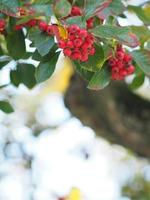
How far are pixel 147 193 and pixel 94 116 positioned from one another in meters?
1.08

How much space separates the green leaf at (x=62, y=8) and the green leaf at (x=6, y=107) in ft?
1.30

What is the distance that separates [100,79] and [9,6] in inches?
8.0

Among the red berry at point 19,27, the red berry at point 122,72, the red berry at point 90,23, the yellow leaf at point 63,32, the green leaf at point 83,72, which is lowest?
the red berry at point 122,72

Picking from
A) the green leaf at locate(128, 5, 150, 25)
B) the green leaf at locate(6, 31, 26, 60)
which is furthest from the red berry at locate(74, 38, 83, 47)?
the green leaf at locate(128, 5, 150, 25)

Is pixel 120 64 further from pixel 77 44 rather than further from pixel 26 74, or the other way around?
pixel 26 74

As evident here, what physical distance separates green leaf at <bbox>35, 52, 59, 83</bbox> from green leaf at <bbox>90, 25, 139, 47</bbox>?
110 millimetres

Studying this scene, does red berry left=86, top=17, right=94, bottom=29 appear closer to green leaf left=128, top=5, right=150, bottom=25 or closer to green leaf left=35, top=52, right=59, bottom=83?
green leaf left=35, top=52, right=59, bottom=83

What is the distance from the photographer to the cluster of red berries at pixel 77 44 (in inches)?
33.4

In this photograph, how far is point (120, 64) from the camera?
3.28 ft

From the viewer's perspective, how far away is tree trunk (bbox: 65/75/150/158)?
2.03 m

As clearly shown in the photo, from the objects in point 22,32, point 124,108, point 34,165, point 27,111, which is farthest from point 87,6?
point 27,111

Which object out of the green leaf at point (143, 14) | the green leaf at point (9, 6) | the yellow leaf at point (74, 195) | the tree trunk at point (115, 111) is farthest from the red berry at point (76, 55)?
the yellow leaf at point (74, 195)

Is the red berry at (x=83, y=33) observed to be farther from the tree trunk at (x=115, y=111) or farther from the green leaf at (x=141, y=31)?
the tree trunk at (x=115, y=111)

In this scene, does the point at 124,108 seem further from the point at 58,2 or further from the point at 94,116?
the point at 58,2
